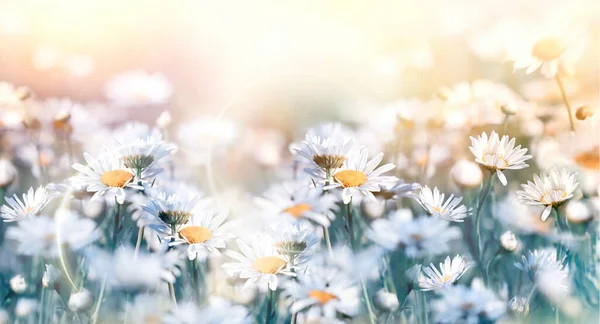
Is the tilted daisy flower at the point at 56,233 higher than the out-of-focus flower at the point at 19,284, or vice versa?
the tilted daisy flower at the point at 56,233

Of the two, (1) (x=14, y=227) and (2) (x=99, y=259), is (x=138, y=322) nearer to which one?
(2) (x=99, y=259)

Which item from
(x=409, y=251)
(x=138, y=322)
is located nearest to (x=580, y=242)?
(x=409, y=251)

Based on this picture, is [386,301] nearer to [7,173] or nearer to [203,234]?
[203,234]

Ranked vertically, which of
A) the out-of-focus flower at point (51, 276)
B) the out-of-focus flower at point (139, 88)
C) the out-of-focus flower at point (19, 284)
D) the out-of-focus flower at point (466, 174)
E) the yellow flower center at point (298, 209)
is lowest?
the out-of-focus flower at point (19, 284)

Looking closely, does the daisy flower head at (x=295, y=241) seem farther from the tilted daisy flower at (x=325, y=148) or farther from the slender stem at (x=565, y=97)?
the slender stem at (x=565, y=97)

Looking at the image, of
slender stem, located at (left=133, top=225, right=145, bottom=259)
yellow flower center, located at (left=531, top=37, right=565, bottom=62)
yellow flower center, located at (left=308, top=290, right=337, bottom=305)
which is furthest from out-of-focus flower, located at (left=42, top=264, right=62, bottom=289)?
yellow flower center, located at (left=531, top=37, right=565, bottom=62)

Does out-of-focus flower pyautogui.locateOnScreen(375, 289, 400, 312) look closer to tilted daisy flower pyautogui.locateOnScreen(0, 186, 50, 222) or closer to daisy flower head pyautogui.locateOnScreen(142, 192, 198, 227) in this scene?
daisy flower head pyautogui.locateOnScreen(142, 192, 198, 227)

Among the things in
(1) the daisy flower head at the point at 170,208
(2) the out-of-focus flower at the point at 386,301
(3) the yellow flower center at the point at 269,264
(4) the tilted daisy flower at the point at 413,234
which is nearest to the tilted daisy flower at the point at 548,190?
(4) the tilted daisy flower at the point at 413,234

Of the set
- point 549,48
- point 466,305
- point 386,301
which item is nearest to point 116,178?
point 386,301
